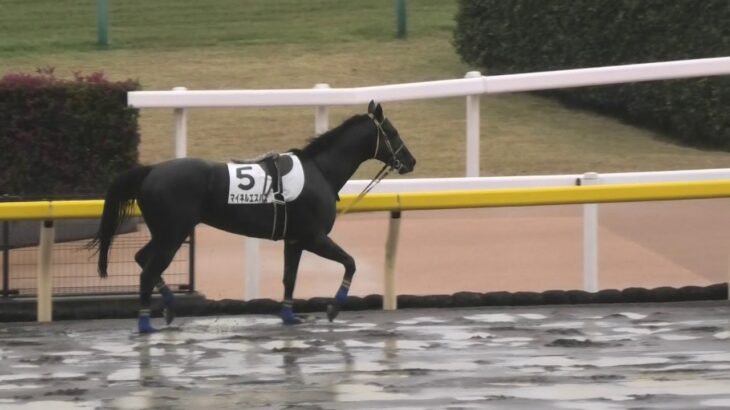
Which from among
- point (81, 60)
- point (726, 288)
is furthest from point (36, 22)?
point (726, 288)

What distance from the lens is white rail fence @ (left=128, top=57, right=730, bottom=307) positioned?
32.3 feet

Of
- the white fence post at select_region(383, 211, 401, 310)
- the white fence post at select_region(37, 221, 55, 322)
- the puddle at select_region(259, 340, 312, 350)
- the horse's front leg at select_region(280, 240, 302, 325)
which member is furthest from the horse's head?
the white fence post at select_region(37, 221, 55, 322)

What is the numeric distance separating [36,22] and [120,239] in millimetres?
10212

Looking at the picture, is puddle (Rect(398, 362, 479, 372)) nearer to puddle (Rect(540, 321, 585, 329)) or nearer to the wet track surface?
the wet track surface

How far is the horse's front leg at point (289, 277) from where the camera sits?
907cm

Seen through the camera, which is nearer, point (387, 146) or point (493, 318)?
point (387, 146)

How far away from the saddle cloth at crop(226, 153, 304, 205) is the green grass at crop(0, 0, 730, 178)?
13.5ft

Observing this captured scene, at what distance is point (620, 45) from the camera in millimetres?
14820

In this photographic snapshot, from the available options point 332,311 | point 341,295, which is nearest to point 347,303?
point 332,311

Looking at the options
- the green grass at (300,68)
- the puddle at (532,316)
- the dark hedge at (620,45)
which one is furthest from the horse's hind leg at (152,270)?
the dark hedge at (620,45)

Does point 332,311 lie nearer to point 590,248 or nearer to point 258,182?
point 258,182

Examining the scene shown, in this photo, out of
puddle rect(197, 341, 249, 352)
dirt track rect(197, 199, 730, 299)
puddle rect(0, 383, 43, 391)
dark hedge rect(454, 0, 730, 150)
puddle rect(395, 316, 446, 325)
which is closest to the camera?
puddle rect(0, 383, 43, 391)

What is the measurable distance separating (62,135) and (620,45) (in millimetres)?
5696

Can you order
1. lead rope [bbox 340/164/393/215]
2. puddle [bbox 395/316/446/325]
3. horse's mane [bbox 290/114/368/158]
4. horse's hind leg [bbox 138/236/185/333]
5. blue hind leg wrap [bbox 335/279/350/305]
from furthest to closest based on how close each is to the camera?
1. lead rope [bbox 340/164/393/215]
2. puddle [bbox 395/316/446/325]
3. horse's mane [bbox 290/114/368/158]
4. blue hind leg wrap [bbox 335/279/350/305]
5. horse's hind leg [bbox 138/236/185/333]
